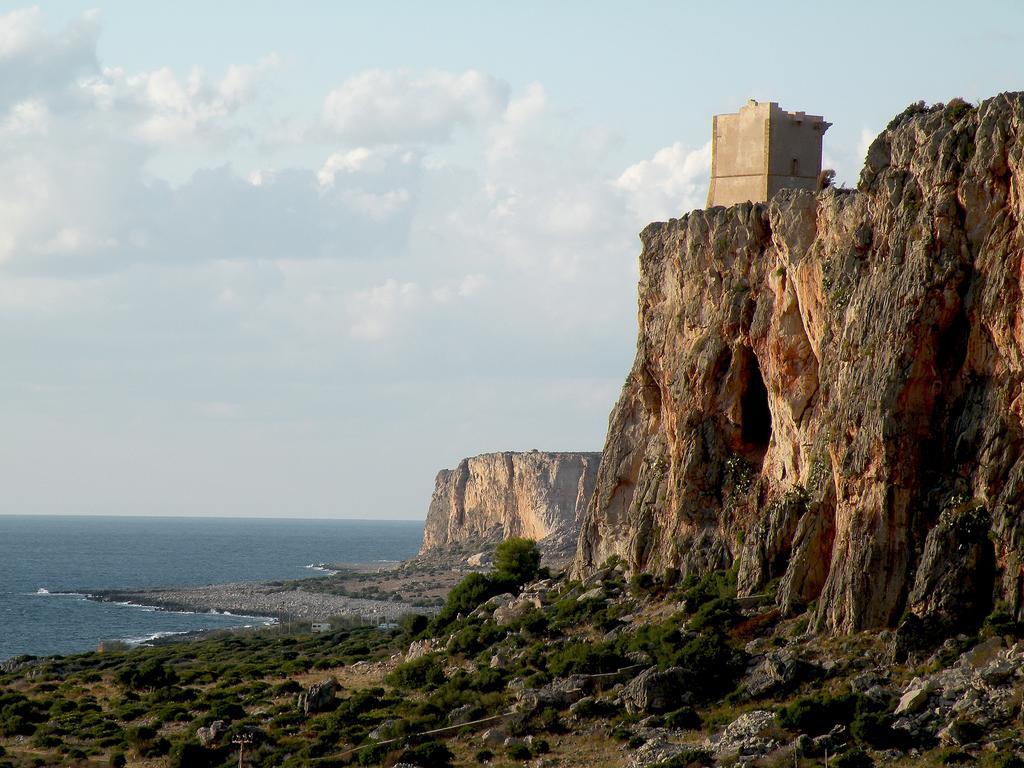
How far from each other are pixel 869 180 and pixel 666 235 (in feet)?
49.1

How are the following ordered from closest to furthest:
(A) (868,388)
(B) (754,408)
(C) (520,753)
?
(C) (520,753)
(A) (868,388)
(B) (754,408)

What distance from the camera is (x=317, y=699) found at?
151 feet

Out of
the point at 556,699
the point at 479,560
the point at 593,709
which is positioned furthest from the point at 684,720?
the point at 479,560

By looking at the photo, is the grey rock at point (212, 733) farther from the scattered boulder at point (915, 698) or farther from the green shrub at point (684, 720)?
the scattered boulder at point (915, 698)

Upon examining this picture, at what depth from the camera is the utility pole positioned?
3756 cm

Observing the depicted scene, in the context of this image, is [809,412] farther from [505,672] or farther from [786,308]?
[505,672]

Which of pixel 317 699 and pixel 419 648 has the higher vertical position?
pixel 419 648

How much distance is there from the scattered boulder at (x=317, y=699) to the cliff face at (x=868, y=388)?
42.6 ft

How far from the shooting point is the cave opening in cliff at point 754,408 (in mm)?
48500

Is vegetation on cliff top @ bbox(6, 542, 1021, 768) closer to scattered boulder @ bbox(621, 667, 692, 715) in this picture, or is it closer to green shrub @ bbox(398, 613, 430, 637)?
scattered boulder @ bbox(621, 667, 692, 715)

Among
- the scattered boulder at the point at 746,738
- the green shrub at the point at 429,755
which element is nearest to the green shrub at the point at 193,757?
the green shrub at the point at 429,755

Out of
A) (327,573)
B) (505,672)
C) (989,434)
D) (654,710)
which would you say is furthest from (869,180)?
(327,573)

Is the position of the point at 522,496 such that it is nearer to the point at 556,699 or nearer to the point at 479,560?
the point at 479,560

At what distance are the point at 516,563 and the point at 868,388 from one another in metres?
31.5
